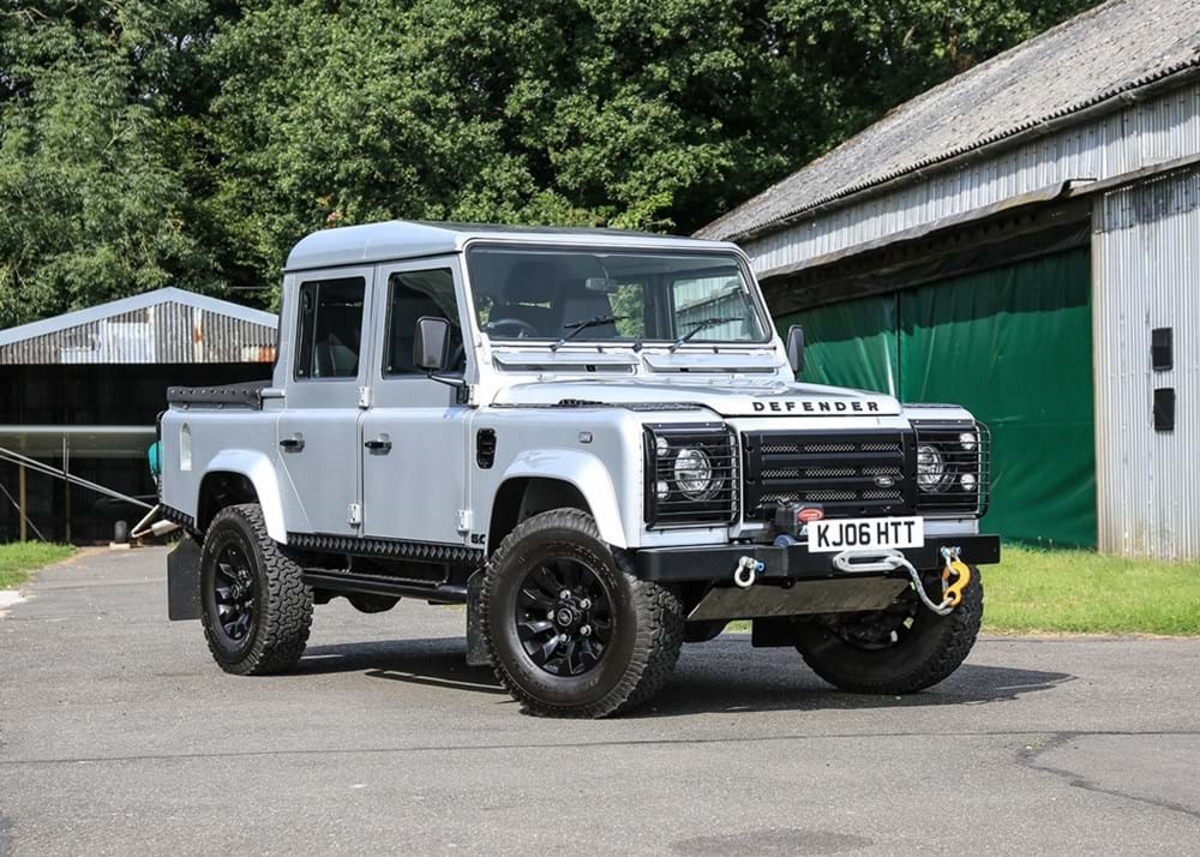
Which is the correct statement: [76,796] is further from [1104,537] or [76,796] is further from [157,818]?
[1104,537]

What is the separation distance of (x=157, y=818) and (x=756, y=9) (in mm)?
37075

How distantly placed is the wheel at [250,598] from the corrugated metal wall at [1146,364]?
9.85m

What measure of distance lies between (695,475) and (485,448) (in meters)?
1.35

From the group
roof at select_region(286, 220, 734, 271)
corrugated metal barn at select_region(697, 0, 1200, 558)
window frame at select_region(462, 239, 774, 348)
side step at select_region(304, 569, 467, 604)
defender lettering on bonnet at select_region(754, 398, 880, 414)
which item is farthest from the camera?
corrugated metal barn at select_region(697, 0, 1200, 558)

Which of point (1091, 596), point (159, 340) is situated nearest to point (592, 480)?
point (1091, 596)

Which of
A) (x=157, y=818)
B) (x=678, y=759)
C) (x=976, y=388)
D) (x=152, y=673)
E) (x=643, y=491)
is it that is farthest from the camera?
(x=976, y=388)

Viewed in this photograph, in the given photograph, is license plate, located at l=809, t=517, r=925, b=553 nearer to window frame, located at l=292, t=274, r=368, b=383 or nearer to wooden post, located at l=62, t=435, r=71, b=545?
window frame, located at l=292, t=274, r=368, b=383

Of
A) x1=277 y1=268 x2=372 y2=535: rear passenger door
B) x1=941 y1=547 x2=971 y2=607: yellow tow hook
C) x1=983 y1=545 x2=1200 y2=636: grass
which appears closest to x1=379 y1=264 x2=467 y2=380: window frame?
x1=277 y1=268 x2=372 y2=535: rear passenger door

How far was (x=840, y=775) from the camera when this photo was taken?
7348 millimetres

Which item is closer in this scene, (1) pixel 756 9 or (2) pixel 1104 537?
(2) pixel 1104 537

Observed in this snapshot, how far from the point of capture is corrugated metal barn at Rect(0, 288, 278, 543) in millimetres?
30906

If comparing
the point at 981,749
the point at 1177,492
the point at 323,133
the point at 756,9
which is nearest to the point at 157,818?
→ the point at 981,749

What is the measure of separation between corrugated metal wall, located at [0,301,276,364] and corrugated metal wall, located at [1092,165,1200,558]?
15.1 meters

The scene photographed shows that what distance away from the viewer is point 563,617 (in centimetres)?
902
